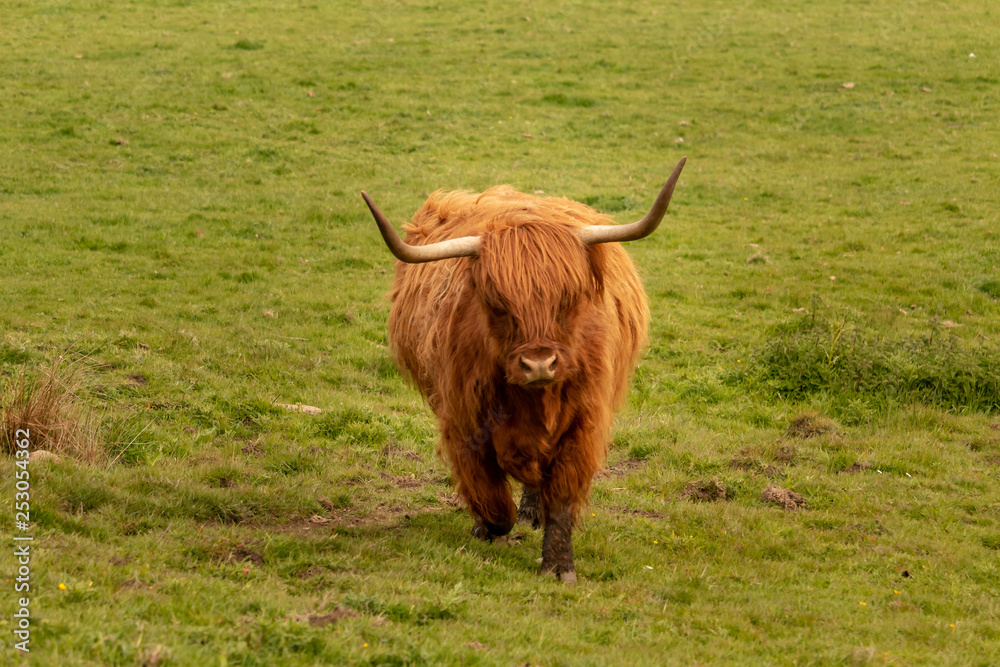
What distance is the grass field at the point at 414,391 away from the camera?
4.61m

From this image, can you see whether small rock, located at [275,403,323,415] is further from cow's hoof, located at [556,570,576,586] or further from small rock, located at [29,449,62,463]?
cow's hoof, located at [556,570,576,586]

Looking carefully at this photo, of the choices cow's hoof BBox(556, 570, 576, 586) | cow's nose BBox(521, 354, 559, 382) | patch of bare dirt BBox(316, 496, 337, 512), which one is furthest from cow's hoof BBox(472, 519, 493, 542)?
cow's nose BBox(521, 354, 559, 382)

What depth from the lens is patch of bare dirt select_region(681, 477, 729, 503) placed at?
683 centimetres

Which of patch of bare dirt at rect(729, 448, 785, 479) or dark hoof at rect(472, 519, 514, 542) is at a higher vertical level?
dark hoof at rect(472, 519, 514, 542)

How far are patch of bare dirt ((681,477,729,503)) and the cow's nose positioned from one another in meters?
2.55

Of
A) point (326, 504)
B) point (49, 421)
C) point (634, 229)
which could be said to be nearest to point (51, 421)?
point (49, 421)

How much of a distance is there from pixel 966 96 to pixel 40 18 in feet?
68.8

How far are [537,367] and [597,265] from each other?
2.95 ft

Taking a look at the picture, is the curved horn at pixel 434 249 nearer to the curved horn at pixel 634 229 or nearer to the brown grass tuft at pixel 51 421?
the curved horn at pixel 634 229

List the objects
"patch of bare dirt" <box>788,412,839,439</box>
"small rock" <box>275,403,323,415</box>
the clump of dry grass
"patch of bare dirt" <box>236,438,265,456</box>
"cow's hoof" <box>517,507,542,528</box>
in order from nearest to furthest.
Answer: the clump of dry grass < "cow's hoof" <box>517,507,542,528</box> < "patch of bare dirt" <box>236,438,265,456</box> < "small rock" <box>275,403,323,415</box> < "patch of bare dirt" <box>788,412,839,439</box>

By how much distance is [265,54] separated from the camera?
21.7 meters

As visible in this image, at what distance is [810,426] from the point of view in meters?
7.96

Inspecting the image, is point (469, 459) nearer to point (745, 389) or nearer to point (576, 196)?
point (745, 389)

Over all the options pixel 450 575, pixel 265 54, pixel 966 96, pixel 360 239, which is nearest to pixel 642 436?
pixel 450 575
